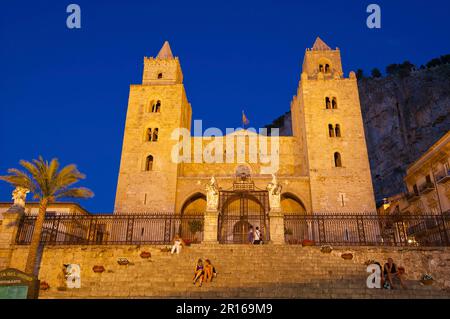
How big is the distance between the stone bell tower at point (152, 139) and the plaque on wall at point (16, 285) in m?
15.1

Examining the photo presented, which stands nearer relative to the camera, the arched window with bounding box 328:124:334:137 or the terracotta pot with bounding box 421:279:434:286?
the terracotta pot with bounding box 421:279:434:286

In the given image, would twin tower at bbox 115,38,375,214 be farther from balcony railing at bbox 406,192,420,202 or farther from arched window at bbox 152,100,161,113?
balcony railing at bbox 406,192,420,202

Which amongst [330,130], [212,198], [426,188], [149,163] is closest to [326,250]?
[212,198]

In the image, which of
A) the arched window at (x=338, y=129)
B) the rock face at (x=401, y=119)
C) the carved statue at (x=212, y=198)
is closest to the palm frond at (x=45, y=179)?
the carved statue at (x=212, y=198)

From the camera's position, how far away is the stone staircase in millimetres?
10430

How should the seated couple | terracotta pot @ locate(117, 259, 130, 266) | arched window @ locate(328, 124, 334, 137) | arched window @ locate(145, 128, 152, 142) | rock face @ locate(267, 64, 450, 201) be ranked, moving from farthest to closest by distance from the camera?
1. rock face @ locate(267, 64, 450, 201)
2. arched window @ locate(145, 128, 152, 142)
3. arched window @ locate(328, 124, 334, 137)
4. terracotta pot @ locate(117, 259, 130, 266)
5. the seated couple

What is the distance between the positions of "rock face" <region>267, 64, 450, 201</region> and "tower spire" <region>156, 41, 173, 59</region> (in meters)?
31.9

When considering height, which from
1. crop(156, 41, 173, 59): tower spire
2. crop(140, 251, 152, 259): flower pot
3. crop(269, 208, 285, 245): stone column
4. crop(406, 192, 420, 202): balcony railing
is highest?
crop(156, 41, 173, 59): tower spire

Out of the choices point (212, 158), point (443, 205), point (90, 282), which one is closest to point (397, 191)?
point (443, 205)

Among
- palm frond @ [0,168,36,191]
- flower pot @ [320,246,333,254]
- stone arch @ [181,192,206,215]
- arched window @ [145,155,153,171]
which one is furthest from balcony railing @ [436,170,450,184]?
palm frond @ [0,168,36,191]

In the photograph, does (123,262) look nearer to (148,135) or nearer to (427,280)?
(427,280)

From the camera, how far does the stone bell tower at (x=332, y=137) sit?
24.9 metres

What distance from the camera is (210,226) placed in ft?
50.0

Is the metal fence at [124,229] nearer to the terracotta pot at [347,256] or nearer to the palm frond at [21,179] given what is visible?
the palm frond at [21,179]
